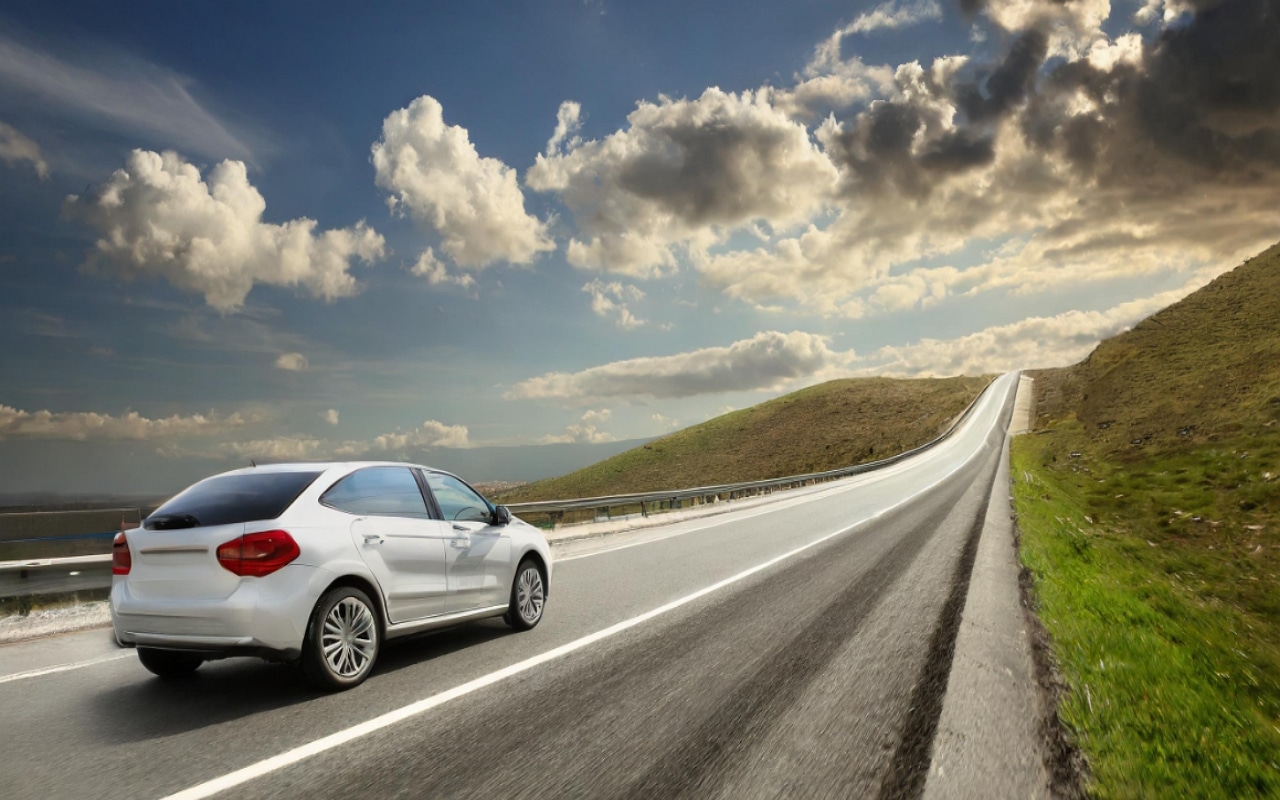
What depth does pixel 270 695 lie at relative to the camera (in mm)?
4906

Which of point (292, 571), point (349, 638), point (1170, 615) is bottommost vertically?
point (1170, 615)

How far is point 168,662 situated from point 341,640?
1482mm

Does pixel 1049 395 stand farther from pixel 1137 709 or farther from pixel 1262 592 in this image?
pixel 1137 709

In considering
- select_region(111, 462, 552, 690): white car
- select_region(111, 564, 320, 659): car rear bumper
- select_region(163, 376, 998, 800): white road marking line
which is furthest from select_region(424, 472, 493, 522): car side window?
select_region(111, 564, 320, 659): car rear bumper

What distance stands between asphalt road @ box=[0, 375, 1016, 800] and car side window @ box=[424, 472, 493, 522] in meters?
1.21

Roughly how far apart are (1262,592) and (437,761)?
19.0 m

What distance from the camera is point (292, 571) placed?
4734mm

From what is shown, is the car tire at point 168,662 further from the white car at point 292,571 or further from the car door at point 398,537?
the car door at point 398,537

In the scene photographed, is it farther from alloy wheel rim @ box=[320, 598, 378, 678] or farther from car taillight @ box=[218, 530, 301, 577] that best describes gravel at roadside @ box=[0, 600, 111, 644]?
alloy wheel rim @ box=[320, 598, 378, 678]

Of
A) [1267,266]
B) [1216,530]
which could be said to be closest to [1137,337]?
[1267,266]

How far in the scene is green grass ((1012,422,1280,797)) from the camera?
416cm

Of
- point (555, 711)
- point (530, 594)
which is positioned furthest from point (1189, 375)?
point (555, 711)

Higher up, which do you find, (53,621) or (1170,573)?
(53,621)

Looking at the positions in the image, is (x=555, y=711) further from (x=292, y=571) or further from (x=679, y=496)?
(x=679, y=496)
